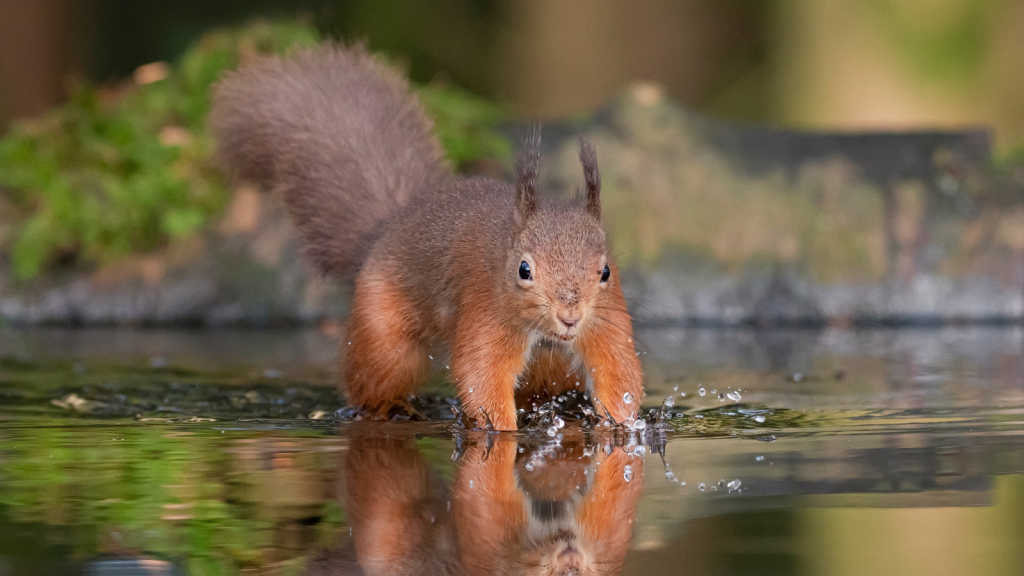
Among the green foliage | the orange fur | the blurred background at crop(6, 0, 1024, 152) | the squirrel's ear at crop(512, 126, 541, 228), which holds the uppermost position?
the blurred background at crop(6, 0, 1024, 152)

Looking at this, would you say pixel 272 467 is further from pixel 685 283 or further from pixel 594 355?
pixel 685 283

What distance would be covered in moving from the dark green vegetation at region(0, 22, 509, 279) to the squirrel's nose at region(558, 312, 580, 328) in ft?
15.2

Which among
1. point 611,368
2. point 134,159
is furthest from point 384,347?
point 134,159

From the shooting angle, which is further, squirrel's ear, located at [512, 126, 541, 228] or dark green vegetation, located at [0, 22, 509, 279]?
dark green vegetation, located at [0, 22, 509, 279]

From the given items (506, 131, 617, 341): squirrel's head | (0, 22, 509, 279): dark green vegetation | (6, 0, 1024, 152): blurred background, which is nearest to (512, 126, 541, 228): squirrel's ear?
(506, 131, 617, 341): squirrel's head

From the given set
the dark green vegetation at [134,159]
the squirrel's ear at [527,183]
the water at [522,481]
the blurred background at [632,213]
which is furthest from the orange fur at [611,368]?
the dark green vegetation at [134,159]

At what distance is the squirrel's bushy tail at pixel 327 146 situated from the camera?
196 inches

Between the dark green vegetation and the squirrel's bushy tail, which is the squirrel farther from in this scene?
the dark green vegetation

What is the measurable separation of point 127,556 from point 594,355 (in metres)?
2.00

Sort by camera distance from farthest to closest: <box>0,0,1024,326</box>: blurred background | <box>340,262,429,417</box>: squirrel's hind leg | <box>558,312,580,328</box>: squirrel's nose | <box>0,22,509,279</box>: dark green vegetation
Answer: <box>0,22,509,279</box>: dark green vegetation < <box>0,0,1024,326</box>: blurred background < <box>340,262,429,417</box>: squirrel's hind leg < <box>558,312,580,328</box>: squirrel's nose

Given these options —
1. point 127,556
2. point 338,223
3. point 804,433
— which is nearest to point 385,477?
point 127,556

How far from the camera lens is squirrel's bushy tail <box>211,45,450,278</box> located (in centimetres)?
498

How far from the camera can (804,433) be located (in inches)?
144

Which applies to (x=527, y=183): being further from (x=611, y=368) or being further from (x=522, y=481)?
(x=522, y=481)
